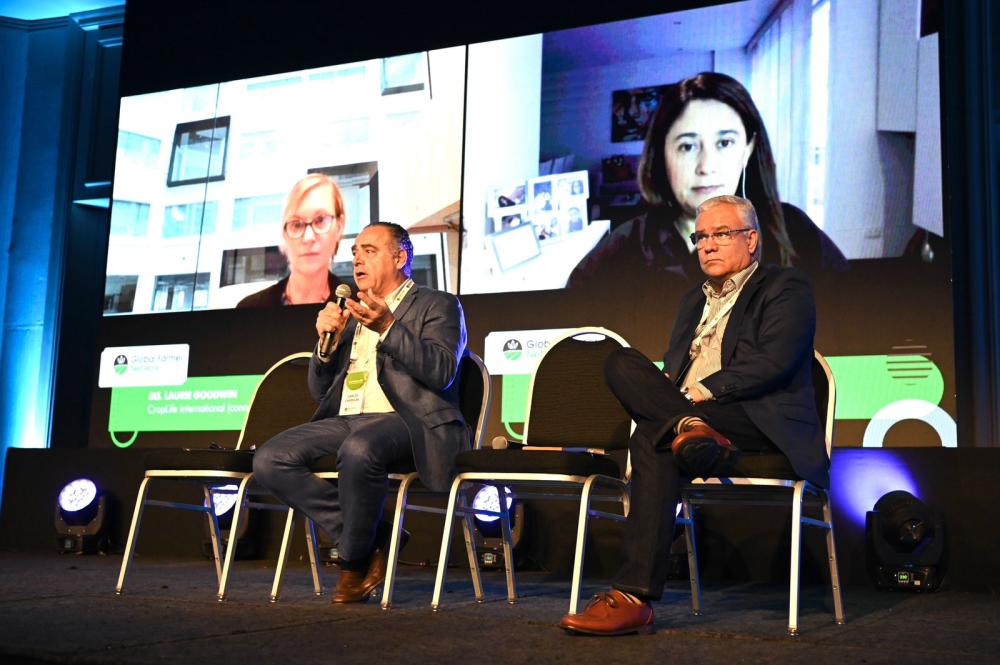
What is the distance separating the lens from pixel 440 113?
5.18 meters

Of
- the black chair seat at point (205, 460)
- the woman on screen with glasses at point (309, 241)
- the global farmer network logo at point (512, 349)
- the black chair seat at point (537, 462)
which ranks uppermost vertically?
the woman on screen with glasses at point (309, 241)

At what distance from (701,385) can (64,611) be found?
177cm

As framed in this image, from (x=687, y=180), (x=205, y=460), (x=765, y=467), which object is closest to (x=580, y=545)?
(x=765, y=467)

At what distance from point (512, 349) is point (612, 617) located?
2.61m

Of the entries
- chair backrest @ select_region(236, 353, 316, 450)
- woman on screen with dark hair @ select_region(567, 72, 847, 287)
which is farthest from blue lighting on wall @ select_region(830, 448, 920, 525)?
chair backrest @ select_region(236, 353, 316, 450)

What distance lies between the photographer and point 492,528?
4312 mm

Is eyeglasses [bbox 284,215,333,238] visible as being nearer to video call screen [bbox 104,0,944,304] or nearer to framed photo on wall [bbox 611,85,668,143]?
video call screen [bbox 104,0,944,304]

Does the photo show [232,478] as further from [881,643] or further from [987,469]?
[987,469]

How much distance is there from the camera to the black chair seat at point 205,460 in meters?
3.23

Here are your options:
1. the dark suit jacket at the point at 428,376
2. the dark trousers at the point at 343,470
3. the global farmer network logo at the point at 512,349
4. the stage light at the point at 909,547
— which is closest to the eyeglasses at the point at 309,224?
the global farmer network logo at the point at 512,349

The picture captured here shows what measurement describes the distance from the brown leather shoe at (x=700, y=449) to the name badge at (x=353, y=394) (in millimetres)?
1248

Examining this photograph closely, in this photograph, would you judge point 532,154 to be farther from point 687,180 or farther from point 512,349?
point 512,349

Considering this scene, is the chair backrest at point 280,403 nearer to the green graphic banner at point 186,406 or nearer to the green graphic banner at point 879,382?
the green graphic banner at point 879,382

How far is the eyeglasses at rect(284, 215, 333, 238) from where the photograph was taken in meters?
5.39
